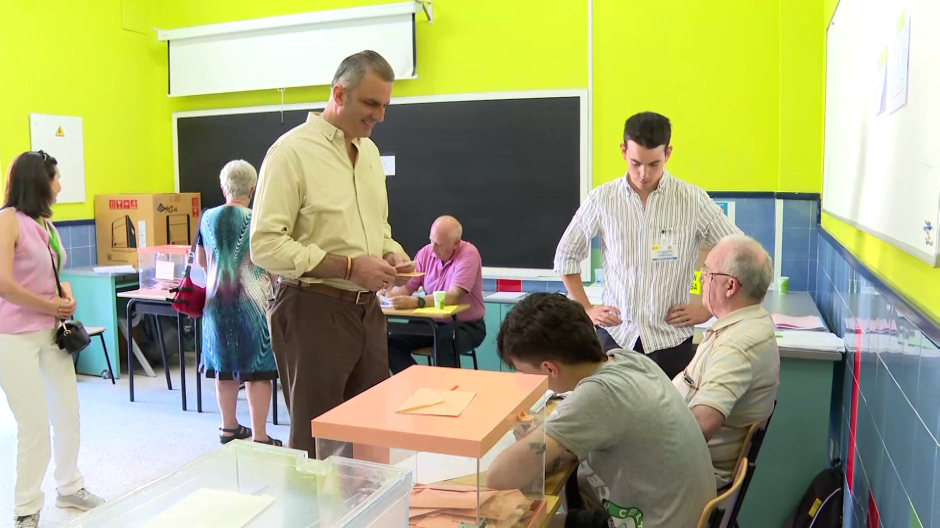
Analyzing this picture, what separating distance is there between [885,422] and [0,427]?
469 centimetres

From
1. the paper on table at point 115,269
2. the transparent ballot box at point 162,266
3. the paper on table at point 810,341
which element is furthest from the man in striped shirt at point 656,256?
the paper on table at point 115,269

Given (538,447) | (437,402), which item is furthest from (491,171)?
(437,402)

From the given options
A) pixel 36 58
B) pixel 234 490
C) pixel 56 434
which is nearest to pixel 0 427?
pixel 56 434

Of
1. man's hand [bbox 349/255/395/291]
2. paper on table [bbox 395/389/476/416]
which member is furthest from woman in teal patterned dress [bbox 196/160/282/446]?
paper on table [bbox 395/389/476/416]

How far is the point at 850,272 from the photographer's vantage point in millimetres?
2764

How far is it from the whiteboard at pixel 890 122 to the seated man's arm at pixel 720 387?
Result: 49cm

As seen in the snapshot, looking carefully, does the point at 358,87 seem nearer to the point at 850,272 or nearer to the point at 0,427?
the point at 850,272

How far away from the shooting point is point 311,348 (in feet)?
7.24

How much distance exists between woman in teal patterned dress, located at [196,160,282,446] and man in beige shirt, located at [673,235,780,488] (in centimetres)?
247

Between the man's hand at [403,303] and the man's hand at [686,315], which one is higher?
the man's hand at [686,315]

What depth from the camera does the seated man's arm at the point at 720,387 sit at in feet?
6.41

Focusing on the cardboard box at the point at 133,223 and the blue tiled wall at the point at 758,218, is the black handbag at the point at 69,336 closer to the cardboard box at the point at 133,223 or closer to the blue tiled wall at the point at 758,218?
the cardboard box at the point at 133,223

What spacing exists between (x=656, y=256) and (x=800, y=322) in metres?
1.15

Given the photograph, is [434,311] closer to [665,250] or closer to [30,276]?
[665,250]
